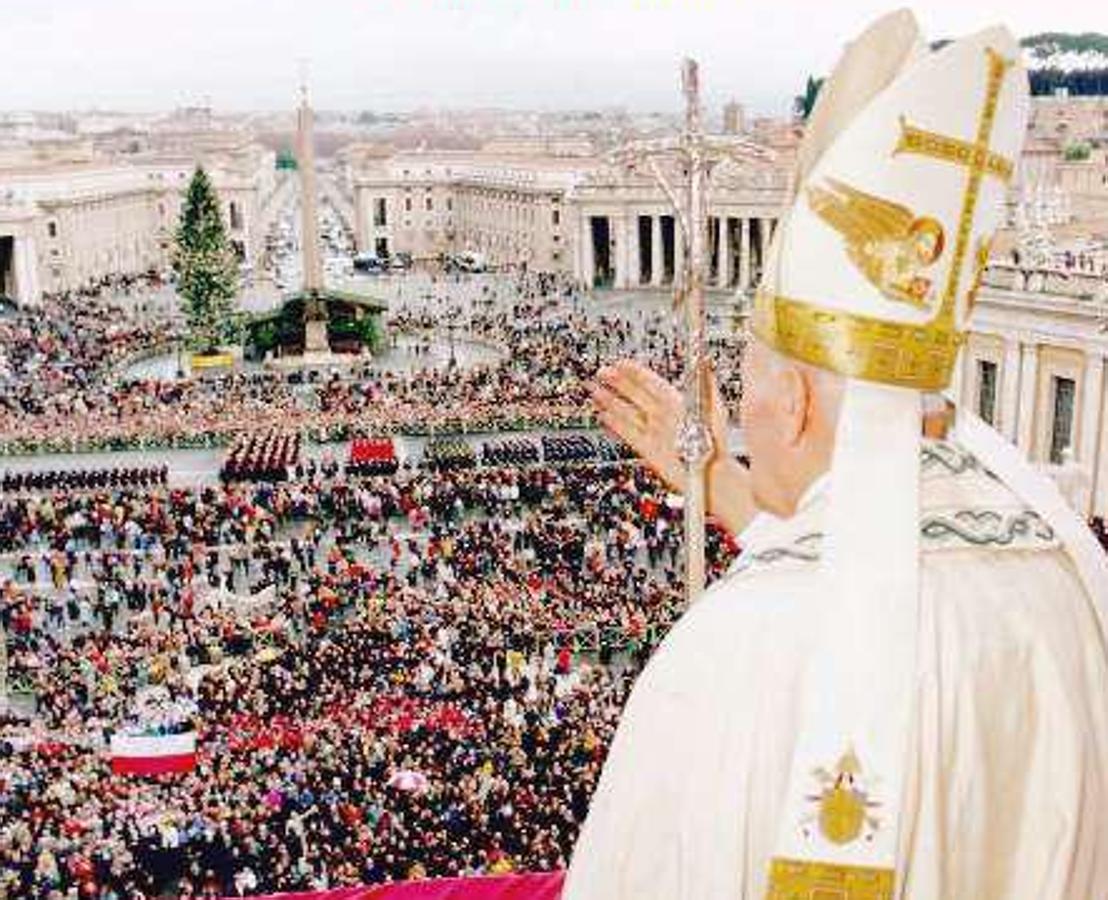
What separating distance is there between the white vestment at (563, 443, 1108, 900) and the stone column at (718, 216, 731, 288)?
225 ft

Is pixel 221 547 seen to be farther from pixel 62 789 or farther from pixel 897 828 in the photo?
pixel 897 828

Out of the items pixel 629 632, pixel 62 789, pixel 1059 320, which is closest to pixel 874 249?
pixel 62 789

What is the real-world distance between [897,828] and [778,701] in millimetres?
301

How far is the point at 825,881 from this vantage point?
104 inches

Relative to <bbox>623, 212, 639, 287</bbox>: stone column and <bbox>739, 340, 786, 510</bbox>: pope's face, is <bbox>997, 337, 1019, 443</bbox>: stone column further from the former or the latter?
<bbox>623, 212, 639, 287</bbox>: stone column

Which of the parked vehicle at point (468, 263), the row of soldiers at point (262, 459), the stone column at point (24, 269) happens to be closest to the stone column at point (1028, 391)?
the row of soldiers at point (262, 459)

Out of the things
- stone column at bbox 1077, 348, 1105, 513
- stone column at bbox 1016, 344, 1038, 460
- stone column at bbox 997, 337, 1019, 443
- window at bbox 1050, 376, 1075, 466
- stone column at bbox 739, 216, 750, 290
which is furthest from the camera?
stone column at bbox 739, 216, 750, 290

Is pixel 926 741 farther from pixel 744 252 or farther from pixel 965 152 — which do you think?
pixel 744 252

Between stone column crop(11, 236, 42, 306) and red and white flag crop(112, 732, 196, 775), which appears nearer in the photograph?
red and white flag crop(112, 732, 196, 775)

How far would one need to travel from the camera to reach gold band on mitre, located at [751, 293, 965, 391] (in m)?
2.68

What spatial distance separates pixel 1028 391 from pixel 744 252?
145 ft

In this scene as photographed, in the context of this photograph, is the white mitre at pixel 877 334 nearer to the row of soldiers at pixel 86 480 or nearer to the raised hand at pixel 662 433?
the raised hand at pixel 662 433

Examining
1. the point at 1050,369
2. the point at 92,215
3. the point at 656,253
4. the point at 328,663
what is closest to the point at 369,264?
the point at 92,215

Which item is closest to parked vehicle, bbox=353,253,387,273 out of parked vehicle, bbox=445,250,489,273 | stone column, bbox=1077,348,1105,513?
parked vehicle, bbox=445,250,489,273
